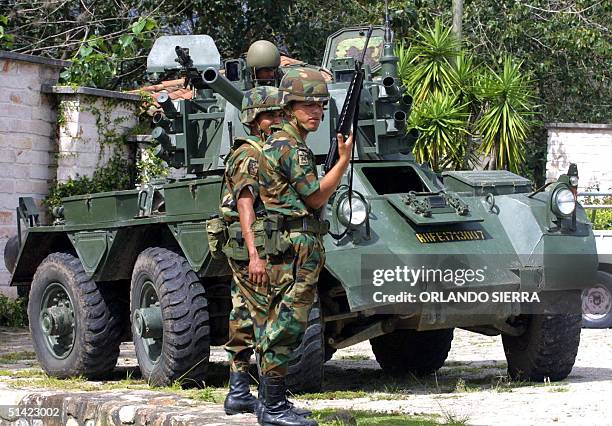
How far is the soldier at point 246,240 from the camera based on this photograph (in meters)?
5.95

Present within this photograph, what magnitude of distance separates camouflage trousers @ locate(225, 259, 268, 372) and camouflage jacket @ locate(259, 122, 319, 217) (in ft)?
1.25

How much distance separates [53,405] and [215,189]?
1641 mm

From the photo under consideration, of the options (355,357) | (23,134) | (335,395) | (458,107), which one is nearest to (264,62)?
(335,395)

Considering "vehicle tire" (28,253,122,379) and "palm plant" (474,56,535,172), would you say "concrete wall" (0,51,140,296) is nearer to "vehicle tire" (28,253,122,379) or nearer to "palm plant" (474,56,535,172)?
"vehicle tire" (28,253,122,379)

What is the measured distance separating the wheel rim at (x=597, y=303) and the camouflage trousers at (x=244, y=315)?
8763 millimetres

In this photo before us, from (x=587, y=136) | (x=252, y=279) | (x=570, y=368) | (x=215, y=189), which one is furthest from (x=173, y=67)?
(x=587, y=136)

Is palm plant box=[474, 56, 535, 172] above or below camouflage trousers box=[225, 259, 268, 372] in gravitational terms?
above

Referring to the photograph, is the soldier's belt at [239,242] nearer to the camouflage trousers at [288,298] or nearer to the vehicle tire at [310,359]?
the camouflage trousers at [288,298]

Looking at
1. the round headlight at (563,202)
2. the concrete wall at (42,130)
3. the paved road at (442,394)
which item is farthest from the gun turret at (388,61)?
the concrete wall at (42,130)

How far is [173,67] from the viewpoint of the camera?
9.97 m

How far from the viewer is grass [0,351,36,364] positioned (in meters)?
10.6

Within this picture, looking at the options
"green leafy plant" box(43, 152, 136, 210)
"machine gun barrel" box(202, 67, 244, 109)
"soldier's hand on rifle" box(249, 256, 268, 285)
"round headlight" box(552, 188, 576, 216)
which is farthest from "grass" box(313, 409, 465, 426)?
"green leafy plant" box(43, 152, 136, 210)

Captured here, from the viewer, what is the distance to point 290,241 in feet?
19.1

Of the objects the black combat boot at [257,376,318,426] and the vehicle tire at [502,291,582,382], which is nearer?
the black combat boot at [257,376,318,426]
